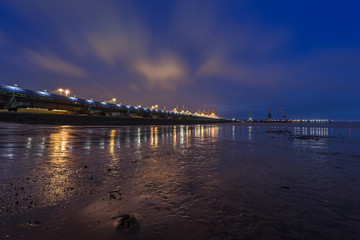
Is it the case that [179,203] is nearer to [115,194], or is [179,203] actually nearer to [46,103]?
[115,194]

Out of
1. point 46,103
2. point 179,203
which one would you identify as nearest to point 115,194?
point 179,203

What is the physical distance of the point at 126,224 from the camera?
8.73 feet

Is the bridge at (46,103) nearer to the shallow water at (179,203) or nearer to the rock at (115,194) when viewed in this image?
the shallow water at (179,203)

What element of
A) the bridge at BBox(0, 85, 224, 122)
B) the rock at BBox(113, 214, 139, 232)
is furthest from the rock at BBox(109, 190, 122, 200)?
the bridge at BBox(0, 85, 224, 122)

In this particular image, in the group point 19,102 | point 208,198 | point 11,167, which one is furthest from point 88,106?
point 208,198

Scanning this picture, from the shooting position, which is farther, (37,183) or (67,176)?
(67,176)

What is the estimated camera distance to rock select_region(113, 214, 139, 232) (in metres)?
2.55

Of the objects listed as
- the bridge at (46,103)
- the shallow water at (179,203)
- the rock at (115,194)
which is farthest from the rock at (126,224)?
the bridge at (46,103)

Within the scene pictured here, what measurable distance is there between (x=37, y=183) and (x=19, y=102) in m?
66.0

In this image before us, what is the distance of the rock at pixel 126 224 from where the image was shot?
2.55 metres

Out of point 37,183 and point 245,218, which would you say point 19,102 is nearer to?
point 37,183

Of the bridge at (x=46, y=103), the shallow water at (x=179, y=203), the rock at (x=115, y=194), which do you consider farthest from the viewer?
the bridge at (x=46, y=103)

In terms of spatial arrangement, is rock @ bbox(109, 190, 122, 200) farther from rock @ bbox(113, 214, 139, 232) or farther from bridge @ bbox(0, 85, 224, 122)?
bridge @ bbox(0, 85, 224, 122)

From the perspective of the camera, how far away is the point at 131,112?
102 m
